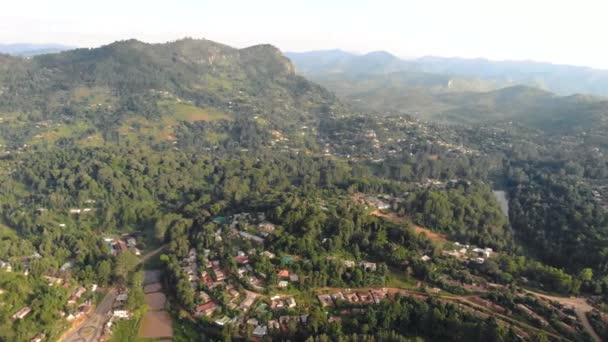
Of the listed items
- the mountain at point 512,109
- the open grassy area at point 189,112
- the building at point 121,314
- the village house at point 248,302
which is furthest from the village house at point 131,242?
the mountain at point 512,109

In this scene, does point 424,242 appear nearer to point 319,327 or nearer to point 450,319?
point 450,319

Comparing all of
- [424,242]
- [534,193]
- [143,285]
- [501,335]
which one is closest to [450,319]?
[501,335]

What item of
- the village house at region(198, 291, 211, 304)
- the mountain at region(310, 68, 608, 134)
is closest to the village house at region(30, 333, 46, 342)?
the village house at region(198, 291, 211, 304)

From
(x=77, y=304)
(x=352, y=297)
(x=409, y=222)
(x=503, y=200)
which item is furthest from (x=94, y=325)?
(x=503, y=200)

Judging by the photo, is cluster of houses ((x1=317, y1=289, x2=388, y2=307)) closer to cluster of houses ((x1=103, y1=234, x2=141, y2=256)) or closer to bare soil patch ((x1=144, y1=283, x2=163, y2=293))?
bare soil patch ((x1=144, y1=283, x2=163, y2=293))

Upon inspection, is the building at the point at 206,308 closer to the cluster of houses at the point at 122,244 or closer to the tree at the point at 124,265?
the tree at the point at 124,265
